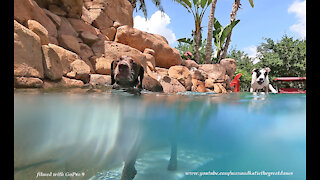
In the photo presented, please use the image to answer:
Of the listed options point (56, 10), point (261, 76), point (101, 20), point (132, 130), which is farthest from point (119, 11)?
point (132, 130)

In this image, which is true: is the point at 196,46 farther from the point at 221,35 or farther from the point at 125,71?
the point at 125,71

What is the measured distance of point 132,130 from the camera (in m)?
3.28

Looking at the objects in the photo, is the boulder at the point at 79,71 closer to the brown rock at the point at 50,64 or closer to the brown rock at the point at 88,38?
the brown rock at the point at 50,64

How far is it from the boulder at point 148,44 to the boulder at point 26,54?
23.4 ft

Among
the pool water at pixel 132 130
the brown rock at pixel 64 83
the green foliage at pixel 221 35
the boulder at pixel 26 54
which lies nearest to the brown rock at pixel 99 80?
the brown rock at pixel 64 83

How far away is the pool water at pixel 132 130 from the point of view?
279 centimetres

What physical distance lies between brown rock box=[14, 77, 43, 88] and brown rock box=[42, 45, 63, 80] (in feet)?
1.80

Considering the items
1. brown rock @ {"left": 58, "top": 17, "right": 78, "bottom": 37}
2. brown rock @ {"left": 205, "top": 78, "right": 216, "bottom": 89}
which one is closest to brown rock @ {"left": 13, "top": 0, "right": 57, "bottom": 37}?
brown rock @ {"left": 58, "top": 17, "right": 78, "bottom": 37}

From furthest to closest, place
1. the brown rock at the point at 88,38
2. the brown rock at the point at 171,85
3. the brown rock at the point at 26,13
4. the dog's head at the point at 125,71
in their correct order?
the brown rock at the point at 171,85
the brown rock at the point at 88,38
the brown rock at the point at 26,13
the dog's head at the point at 125,71

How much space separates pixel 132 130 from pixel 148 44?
8996mm
